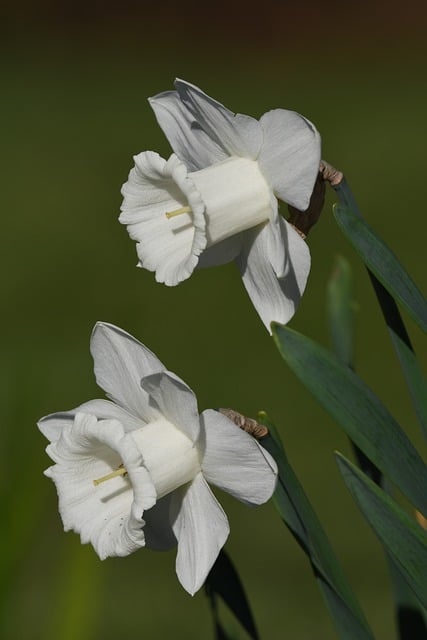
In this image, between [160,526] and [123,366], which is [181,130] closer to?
[123,366]

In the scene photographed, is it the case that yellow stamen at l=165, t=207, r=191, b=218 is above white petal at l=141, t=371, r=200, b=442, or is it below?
above

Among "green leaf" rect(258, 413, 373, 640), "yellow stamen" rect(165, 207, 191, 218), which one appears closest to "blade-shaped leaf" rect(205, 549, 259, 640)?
"green leaf" rect(258, 413, 373, 640)

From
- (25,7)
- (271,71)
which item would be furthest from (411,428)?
(25,7)

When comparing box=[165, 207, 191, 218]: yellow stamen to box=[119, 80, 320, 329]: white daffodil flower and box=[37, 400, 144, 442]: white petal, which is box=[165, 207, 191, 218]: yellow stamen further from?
box=[37, 400, 144, 442]: white petal

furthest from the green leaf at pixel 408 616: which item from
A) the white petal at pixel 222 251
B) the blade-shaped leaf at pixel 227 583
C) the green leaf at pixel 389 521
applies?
the white petal at pixel 222 251

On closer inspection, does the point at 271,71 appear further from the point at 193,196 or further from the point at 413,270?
the point at 193,196
